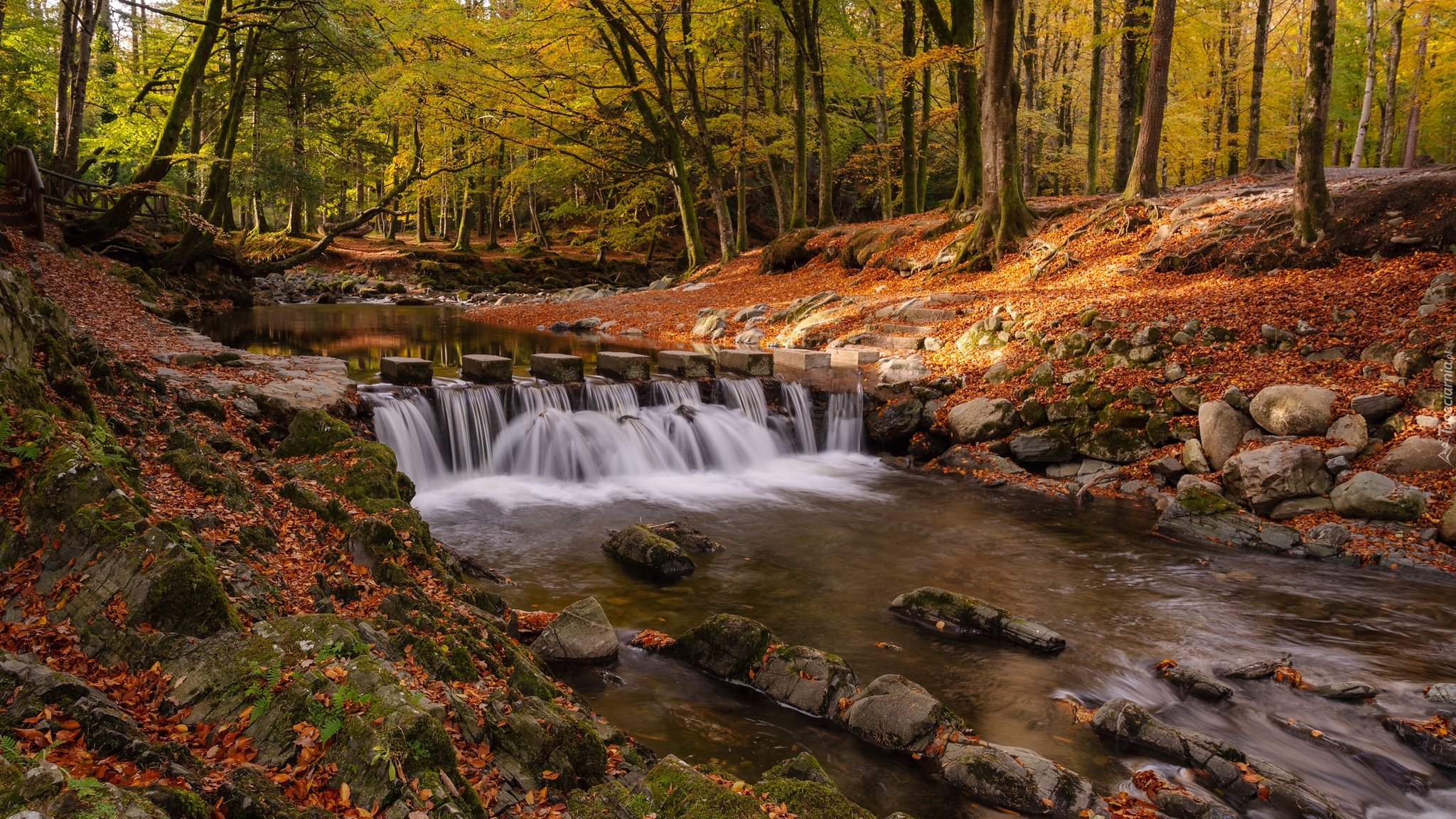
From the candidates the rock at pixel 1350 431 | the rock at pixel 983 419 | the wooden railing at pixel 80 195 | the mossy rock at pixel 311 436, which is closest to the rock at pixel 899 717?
the mossy rock at pixel 311 436

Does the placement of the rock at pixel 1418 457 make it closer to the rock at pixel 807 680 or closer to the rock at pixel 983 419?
the rock at pixel 983 419

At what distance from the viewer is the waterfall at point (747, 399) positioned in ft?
44.8

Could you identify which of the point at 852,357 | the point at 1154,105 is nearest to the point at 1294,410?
the point at 852,357

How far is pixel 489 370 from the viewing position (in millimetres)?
12680

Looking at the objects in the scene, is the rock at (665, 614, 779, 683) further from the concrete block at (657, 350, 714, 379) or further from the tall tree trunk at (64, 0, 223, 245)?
the tall tree trunk at (64, 0, 223, 245)

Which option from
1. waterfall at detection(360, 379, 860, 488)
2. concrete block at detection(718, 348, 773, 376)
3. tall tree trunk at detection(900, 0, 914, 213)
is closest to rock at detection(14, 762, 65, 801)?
waterfall at detection(360, 379, 860, 488)

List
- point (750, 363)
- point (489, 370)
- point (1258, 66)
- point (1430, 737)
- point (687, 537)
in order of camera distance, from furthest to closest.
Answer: point (1258, 66)
point (750, 363)
point (489, 370)
point (687, 537)
point (1430, 737)

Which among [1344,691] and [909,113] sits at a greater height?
[909,113]

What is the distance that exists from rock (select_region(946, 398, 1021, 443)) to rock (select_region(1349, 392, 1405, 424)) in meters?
4.01

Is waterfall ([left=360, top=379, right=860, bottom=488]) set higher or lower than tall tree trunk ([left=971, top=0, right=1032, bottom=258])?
lower

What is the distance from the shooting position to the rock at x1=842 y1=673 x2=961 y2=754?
492 centimetres

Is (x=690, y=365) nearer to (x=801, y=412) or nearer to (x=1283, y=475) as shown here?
(x=801, y=412)

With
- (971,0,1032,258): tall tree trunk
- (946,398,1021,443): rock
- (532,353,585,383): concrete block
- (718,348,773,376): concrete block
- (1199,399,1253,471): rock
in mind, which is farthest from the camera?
(971,0,1032,258): tall tree trunk

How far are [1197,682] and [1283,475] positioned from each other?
4.28 metres
